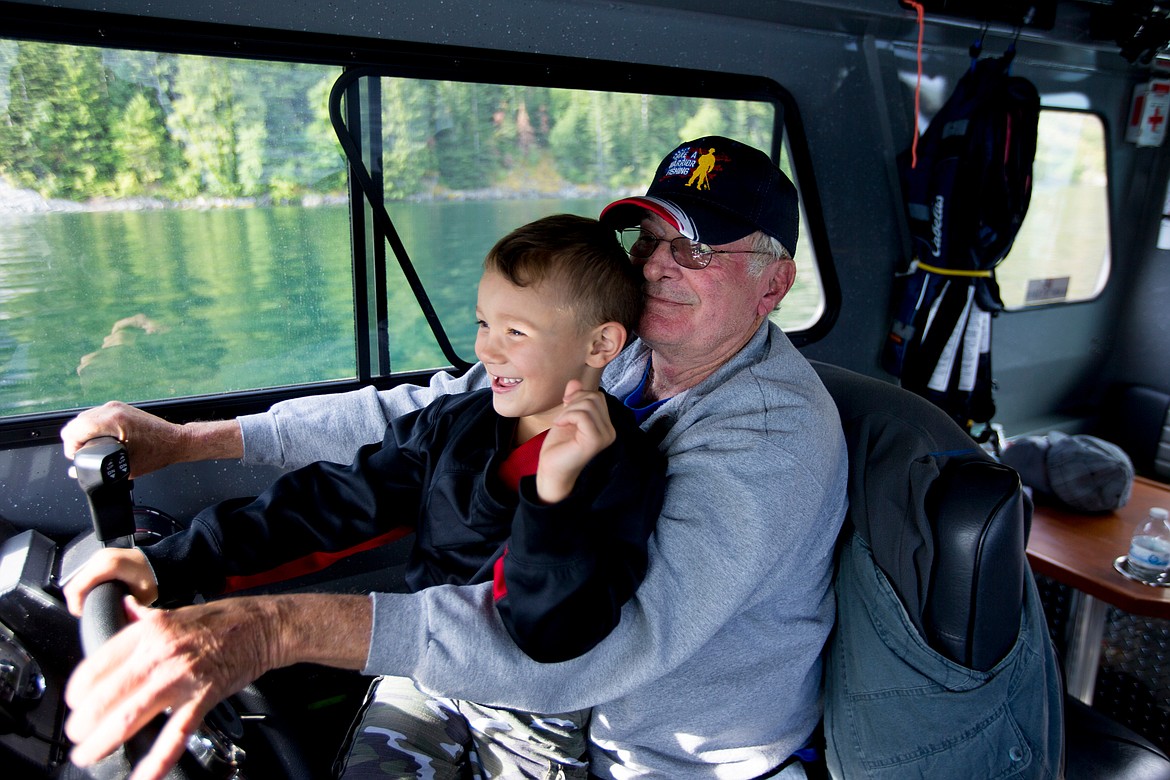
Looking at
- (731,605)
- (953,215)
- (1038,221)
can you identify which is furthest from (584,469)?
(1038,221)

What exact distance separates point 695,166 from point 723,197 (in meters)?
0.10

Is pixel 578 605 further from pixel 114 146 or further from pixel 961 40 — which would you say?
pixel 961 40

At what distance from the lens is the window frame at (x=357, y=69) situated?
1998mm

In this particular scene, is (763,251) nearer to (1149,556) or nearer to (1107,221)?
(1149,556)

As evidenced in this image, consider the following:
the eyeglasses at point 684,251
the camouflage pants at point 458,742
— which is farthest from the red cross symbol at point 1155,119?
the camouflage pants at point 458,742

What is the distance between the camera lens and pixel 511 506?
4.81 feet

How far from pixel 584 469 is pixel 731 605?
12.4 inches

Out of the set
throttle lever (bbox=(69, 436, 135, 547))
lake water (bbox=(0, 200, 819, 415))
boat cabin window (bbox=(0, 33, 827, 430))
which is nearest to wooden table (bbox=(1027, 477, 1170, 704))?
boat cabin window (bbox=(0, 33, 827, 430))

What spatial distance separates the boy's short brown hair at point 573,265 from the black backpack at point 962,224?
235cm

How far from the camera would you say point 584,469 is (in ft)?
3.83

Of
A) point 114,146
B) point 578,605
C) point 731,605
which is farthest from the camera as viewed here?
point 114,146

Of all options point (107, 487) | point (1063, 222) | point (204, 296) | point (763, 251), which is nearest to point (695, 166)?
point (763, 251)

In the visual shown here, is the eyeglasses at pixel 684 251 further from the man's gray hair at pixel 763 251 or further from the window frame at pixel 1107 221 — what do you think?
the window frame at pixel 1107 221

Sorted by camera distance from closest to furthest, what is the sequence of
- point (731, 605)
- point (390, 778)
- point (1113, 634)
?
point (731, 605) → point (390, 778) → point (1113, 634)
